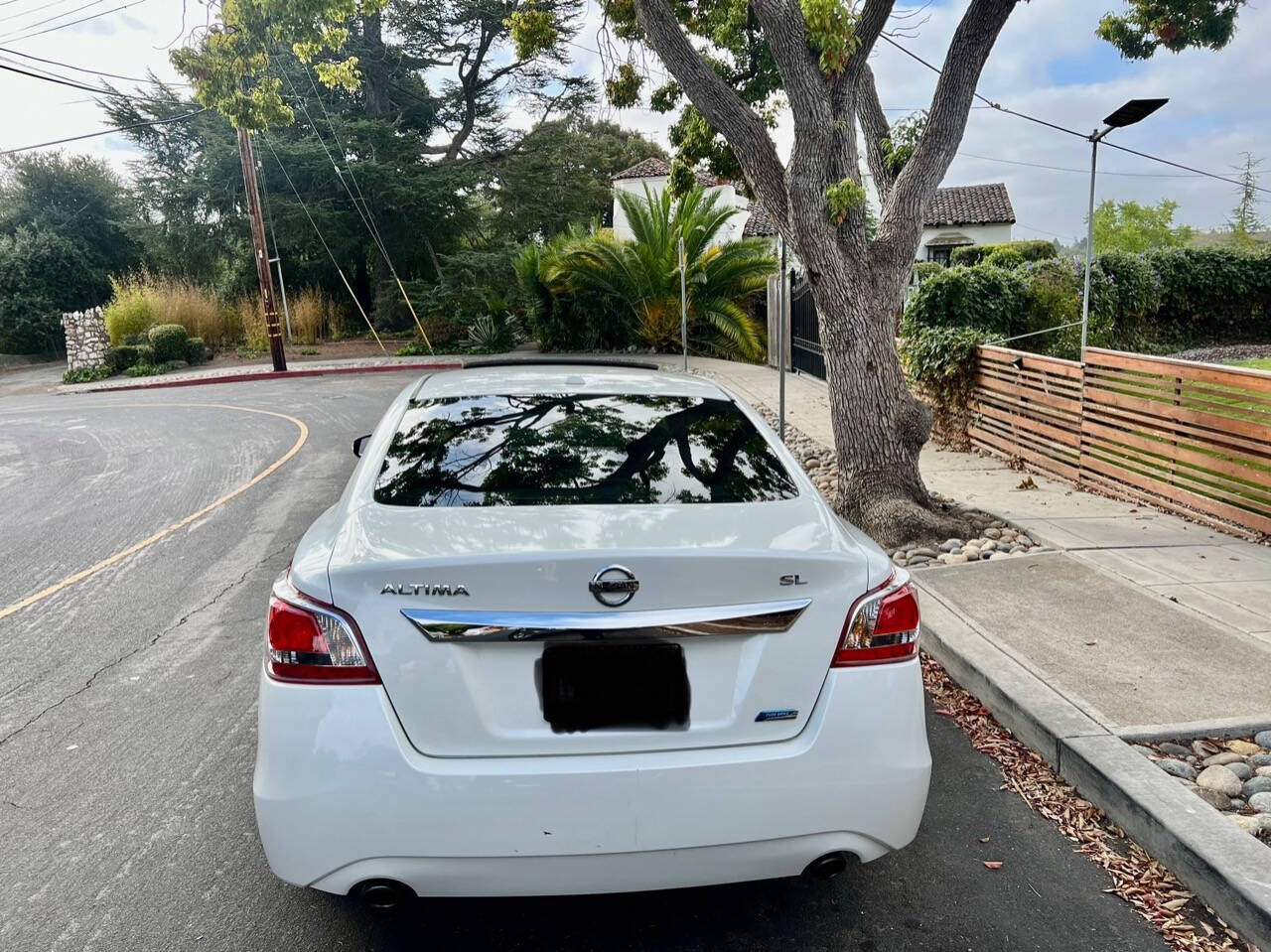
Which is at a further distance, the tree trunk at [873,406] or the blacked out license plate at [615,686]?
the tree trunk at [873,406]

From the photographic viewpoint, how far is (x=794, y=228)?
6930 millimetres

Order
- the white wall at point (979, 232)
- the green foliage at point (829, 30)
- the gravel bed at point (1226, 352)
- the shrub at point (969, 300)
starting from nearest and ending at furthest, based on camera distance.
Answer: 1. the green foliage at point (829, 30)
2. the shrub at point (969, 300)
3. the gravel bed at point (1226, 352)
4. the white wall at point (979, 232)

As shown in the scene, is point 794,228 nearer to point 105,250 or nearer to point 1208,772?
point 1208,772

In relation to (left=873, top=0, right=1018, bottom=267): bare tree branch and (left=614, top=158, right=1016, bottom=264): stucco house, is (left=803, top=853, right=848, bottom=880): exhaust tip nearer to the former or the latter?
Answer: (left=873, top=0, right=1018, bottom=267): bare tree branch

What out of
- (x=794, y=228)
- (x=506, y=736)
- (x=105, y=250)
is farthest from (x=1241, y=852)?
(x=105, y=250)

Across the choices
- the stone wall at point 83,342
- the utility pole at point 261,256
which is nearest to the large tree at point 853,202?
the utility pole at point 261,256

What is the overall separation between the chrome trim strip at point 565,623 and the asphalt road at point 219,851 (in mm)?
467

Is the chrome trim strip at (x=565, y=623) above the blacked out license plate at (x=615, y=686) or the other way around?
above

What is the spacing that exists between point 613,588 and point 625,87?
9633 millimetres

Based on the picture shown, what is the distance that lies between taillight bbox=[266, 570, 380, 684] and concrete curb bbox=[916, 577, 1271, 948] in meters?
2.49

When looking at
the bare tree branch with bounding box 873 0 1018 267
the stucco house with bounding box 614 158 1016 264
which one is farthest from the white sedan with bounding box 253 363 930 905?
the stucco house with bounding box 614 158 1016 264

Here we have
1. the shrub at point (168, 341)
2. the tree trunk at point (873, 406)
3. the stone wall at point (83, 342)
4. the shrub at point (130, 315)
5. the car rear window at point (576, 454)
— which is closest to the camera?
the car rear window at point (576, 454)

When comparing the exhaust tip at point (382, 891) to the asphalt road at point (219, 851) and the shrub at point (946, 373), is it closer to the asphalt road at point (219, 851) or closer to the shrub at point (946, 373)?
the asphalt road at point (219, 851)

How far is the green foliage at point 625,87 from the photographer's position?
34.7ft
